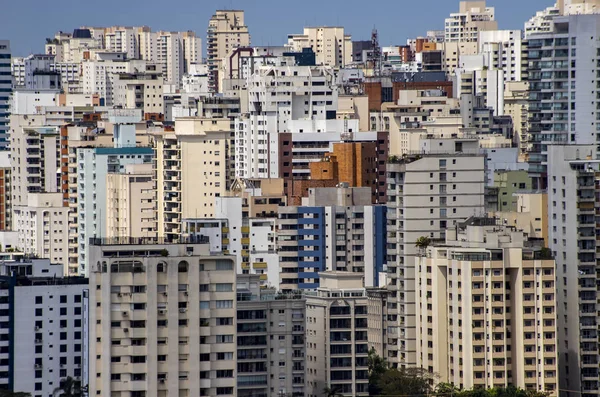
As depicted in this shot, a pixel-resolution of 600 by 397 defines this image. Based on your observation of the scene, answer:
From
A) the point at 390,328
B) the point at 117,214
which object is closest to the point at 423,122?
the point at 117,214

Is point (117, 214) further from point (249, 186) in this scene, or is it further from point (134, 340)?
point (134, 340)

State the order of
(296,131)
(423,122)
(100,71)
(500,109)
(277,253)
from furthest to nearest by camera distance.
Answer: (100,71) < (500,109) < (423,122) < (296,131) < (277,253)

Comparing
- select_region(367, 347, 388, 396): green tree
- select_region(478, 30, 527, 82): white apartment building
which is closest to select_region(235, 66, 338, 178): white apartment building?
select_region(367, 347, 388, 396): green tree

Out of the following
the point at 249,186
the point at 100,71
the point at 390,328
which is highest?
the point at 100,71

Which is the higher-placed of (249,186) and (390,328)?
(249,186)

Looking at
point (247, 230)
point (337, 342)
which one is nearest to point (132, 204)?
point (247, 230)

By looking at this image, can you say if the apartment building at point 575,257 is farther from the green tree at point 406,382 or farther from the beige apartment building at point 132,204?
the beige apartment building at point 132,204
